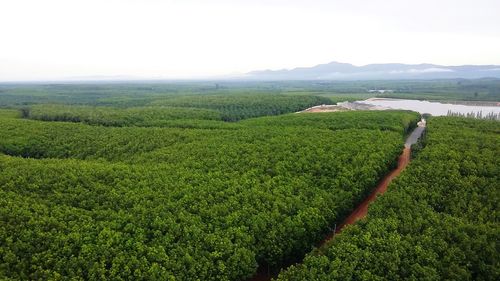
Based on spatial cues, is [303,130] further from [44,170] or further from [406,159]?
[44,170]

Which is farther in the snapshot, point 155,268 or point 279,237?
point 279,237

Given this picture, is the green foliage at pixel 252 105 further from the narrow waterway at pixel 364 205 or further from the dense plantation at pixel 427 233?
the dense plantation at pixel 427 233

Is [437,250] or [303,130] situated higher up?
[303,130]

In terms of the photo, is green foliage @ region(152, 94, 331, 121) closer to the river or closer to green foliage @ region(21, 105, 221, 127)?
green foliage @ region(21, 105, 221, 127)

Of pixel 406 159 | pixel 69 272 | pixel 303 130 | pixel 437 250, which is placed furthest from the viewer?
pixel 303 130

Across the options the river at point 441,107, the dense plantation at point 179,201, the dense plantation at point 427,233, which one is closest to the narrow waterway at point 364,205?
the dense plantation at point 179,201

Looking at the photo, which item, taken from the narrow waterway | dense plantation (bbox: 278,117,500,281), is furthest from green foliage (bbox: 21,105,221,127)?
dense plantation (bbox: 278,117,500,281)

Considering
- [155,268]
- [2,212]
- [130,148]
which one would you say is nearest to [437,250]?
[155,268]
